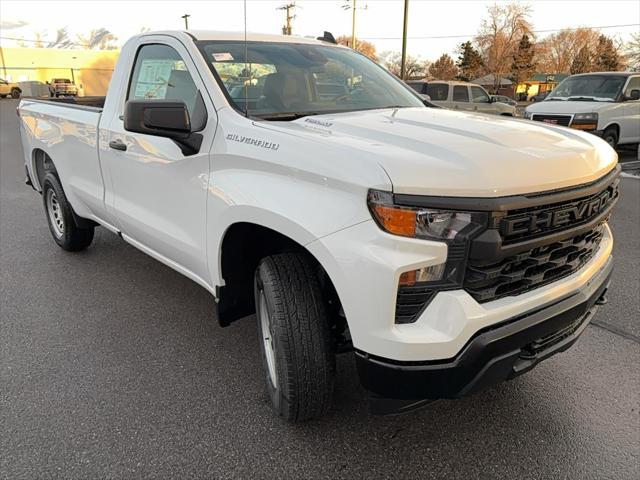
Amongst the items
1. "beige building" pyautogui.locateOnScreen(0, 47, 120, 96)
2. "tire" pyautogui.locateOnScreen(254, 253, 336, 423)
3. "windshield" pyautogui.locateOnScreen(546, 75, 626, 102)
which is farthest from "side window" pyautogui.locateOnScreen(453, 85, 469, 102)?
"beige building" pyautogui.locateOnScreen(0, 47, 120, 96)

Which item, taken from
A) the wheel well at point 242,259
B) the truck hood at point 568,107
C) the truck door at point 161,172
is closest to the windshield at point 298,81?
the truck door at point 161,172

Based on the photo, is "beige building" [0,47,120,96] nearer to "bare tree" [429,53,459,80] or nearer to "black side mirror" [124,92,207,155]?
"bare tree" [429,53,459,80]

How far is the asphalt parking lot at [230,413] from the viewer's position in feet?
7.70

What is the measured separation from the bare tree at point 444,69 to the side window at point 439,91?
51.6m

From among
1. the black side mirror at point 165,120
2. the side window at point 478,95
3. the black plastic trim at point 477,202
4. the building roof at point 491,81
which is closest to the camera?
the black plastic trim at point 477,202

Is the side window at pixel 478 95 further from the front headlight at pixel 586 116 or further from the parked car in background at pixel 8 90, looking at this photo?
the parked car in background at pixel 8 90

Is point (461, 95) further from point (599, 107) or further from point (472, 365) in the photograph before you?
point (472, 365)

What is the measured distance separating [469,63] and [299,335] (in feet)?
210

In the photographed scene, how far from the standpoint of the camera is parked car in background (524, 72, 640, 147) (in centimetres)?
1038

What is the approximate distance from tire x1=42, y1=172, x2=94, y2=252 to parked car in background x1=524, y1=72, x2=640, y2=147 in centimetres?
900

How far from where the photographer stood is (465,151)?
2033 mm

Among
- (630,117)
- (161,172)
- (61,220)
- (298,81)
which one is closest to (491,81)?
(630,117)

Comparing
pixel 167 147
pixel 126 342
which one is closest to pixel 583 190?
pixel 167 147

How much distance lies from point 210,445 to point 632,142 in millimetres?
11972
